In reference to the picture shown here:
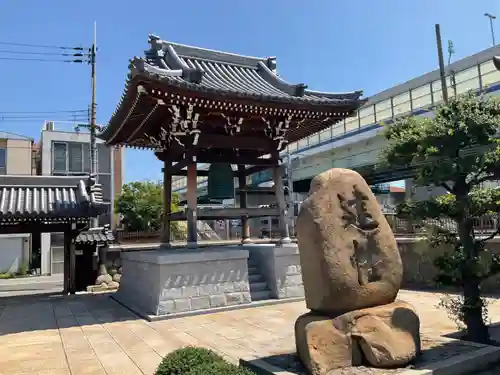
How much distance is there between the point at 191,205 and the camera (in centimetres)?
1145

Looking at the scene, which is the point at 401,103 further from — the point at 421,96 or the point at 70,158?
the point at 70,158

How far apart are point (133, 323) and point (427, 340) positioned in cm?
621

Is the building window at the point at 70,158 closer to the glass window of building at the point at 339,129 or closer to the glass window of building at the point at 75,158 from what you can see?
the glass window of building at the point at 75,158

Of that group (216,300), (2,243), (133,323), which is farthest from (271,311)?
(2,243)

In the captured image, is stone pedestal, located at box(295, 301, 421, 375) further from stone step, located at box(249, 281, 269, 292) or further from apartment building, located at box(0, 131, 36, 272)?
apartment building, located at box(0, 131, 36, 272)

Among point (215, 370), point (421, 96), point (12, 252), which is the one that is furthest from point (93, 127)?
point (215, 370)

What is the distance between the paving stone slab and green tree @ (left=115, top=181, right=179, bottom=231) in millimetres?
23991

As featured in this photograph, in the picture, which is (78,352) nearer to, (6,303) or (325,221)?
(325,221)

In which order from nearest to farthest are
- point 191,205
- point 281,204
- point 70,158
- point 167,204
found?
point 191,205, point 281,204, point 167,204, point 70,158

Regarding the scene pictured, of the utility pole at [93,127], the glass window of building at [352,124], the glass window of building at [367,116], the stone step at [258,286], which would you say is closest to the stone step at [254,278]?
the stone step at [258,286]

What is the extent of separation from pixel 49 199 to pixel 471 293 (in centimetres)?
1253

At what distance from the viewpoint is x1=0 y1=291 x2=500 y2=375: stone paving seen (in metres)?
6.28

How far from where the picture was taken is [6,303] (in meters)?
12.7

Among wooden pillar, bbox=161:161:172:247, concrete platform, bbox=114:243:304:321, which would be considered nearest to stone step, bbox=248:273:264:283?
concrete platform, bbox=114:243:304:321
